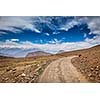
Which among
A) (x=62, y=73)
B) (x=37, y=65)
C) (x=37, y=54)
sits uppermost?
(x=37, y=54)

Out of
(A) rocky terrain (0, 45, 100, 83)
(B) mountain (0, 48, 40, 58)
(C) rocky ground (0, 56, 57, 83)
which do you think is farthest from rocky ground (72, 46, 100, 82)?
(B) mountain (0, 48, 40, 58)

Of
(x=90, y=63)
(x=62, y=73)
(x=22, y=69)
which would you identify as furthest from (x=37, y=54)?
(x=90, y=63)

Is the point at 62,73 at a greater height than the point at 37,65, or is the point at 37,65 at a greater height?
the point at 37,65

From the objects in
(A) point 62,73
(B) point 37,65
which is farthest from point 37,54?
(A) point 62,73

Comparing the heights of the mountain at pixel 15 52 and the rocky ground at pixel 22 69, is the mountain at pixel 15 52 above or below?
above

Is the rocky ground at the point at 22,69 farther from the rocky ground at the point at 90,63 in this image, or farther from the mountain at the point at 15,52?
the rocky ground at the point at 90,63

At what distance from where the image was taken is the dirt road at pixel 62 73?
2.69 meters

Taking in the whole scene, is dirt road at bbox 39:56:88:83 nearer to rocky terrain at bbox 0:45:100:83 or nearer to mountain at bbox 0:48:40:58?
rocky terrain at bbox 0:45:100:83

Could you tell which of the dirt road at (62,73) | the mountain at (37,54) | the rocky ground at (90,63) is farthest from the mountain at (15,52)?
the rocky ground at (90,63)

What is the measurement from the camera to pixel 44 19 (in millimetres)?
2740

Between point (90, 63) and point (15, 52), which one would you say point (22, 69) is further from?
point (90, 63)

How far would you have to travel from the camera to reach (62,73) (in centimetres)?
271
